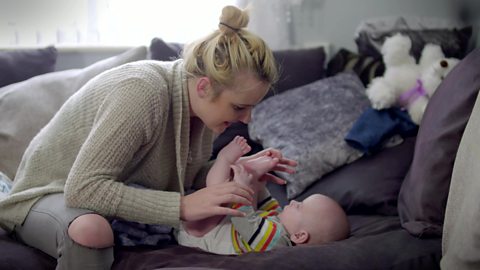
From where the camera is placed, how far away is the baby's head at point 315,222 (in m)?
1.50

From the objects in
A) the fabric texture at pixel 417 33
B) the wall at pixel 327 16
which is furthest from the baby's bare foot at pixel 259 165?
the wall at pixel 327 16

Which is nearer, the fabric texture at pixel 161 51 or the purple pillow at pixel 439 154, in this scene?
the purple pillow at pixel 439 154

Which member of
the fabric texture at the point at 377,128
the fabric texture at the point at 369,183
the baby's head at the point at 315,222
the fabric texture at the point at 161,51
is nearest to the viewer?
the baby's head at the point at 315,222

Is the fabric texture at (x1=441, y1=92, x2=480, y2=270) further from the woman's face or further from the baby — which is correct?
the woman's face

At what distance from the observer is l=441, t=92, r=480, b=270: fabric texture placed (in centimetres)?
Answer: 108

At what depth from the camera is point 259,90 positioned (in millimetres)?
1441

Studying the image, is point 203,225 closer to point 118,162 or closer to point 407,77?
point 118,162

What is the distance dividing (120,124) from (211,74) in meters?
0.26

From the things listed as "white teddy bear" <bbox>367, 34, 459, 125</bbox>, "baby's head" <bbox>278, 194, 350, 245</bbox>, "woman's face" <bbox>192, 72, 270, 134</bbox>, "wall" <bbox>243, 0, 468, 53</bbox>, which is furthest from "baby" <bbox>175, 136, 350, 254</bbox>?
"wall" <bbox>243, 0, 468, 53</bbox>

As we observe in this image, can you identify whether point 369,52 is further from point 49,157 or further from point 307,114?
point 49,157

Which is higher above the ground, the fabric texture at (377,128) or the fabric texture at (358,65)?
the fabric texture at (358,65)

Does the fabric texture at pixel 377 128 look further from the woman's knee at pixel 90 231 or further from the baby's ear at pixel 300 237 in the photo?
the woman's knee at pixel 90 231

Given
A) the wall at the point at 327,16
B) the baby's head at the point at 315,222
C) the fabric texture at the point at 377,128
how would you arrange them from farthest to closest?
the wall at the point at 327,16 < the fabric texture at the point at 377,128 < the baby's head at the point at 315,222

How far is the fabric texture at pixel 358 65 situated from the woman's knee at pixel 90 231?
1.52 m
